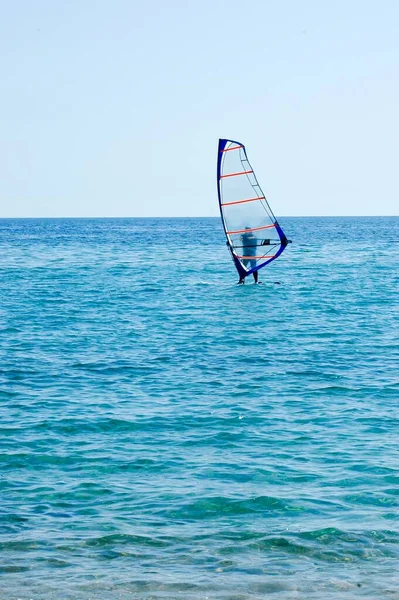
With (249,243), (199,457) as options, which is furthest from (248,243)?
(199,457)

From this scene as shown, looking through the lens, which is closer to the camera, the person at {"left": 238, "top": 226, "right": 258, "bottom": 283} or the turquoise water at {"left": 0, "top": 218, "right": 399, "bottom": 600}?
the turquoise water at {"left": 0, "top": 218, "right": 399, "bottom": 600}

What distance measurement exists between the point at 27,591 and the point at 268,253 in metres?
41.7

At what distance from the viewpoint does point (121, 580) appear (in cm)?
1163

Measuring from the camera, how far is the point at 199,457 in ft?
58.0

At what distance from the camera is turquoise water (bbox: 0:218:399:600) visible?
474 inches

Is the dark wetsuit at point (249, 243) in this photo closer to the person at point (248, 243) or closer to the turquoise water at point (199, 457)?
the person at point (248, 243)

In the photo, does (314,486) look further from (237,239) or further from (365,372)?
(237,239)
